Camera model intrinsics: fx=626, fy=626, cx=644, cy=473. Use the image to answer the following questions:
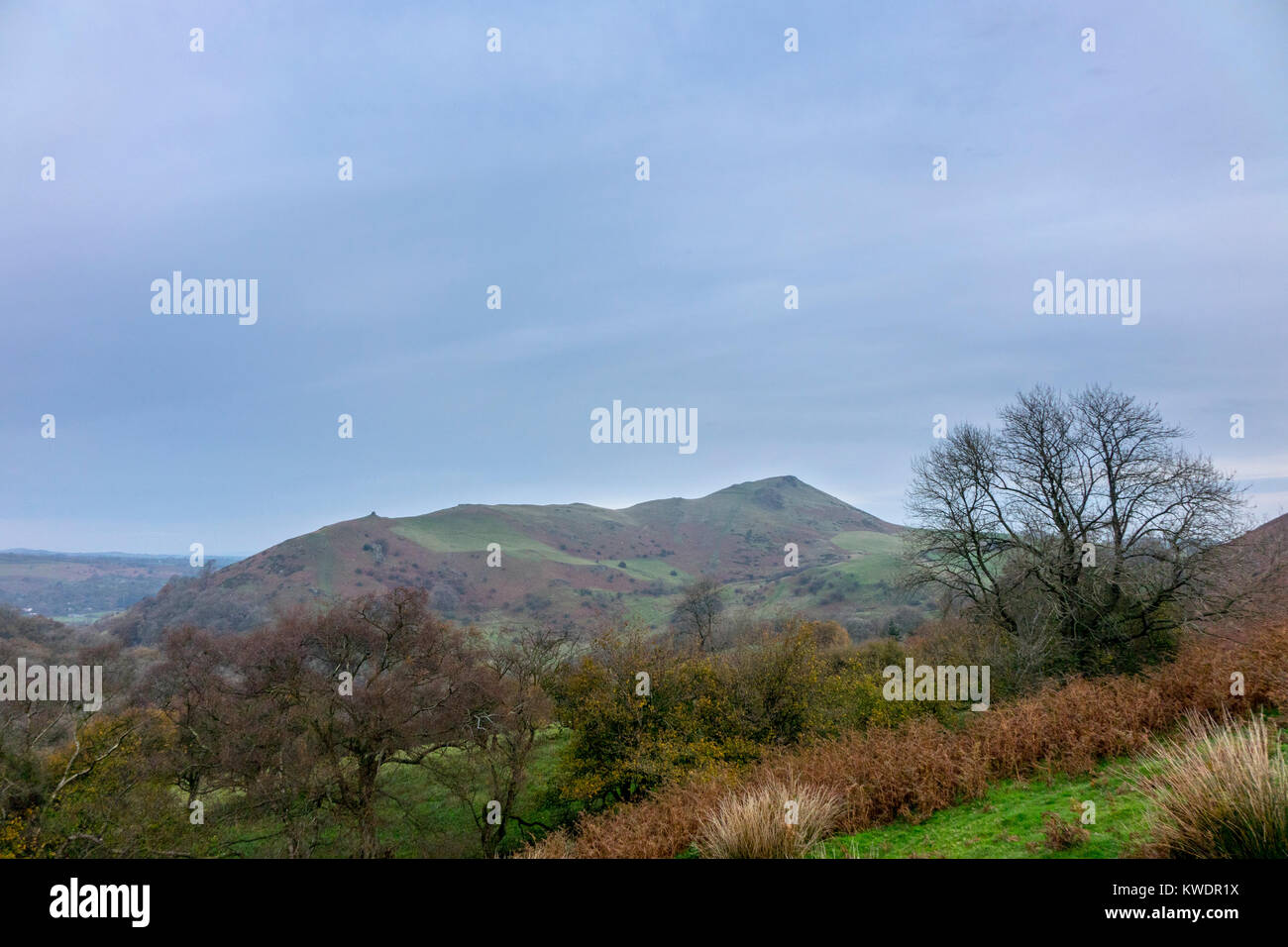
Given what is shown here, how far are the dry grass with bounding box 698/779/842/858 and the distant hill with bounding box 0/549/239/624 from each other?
120m

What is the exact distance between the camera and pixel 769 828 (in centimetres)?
772

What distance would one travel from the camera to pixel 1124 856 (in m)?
6.38

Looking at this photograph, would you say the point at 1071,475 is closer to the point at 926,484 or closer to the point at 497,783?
the point at 926,484

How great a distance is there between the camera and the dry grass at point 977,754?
9.70 meters

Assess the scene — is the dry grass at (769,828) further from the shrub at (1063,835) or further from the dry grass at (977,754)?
the shrub at (1063,835)

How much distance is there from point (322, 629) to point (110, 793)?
8.13 metres

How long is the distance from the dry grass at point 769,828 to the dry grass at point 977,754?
66 centimetres

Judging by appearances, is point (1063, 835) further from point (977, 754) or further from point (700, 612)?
point (700, 612)

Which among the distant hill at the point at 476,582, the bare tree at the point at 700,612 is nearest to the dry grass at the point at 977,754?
the bare tree at the point at 700,612

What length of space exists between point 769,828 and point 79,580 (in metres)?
162

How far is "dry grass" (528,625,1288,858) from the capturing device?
9703 mm

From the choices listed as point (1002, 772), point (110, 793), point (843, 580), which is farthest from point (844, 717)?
point (843, 580)

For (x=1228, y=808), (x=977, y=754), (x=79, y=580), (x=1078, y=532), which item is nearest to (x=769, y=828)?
(x=1228, y=808)
